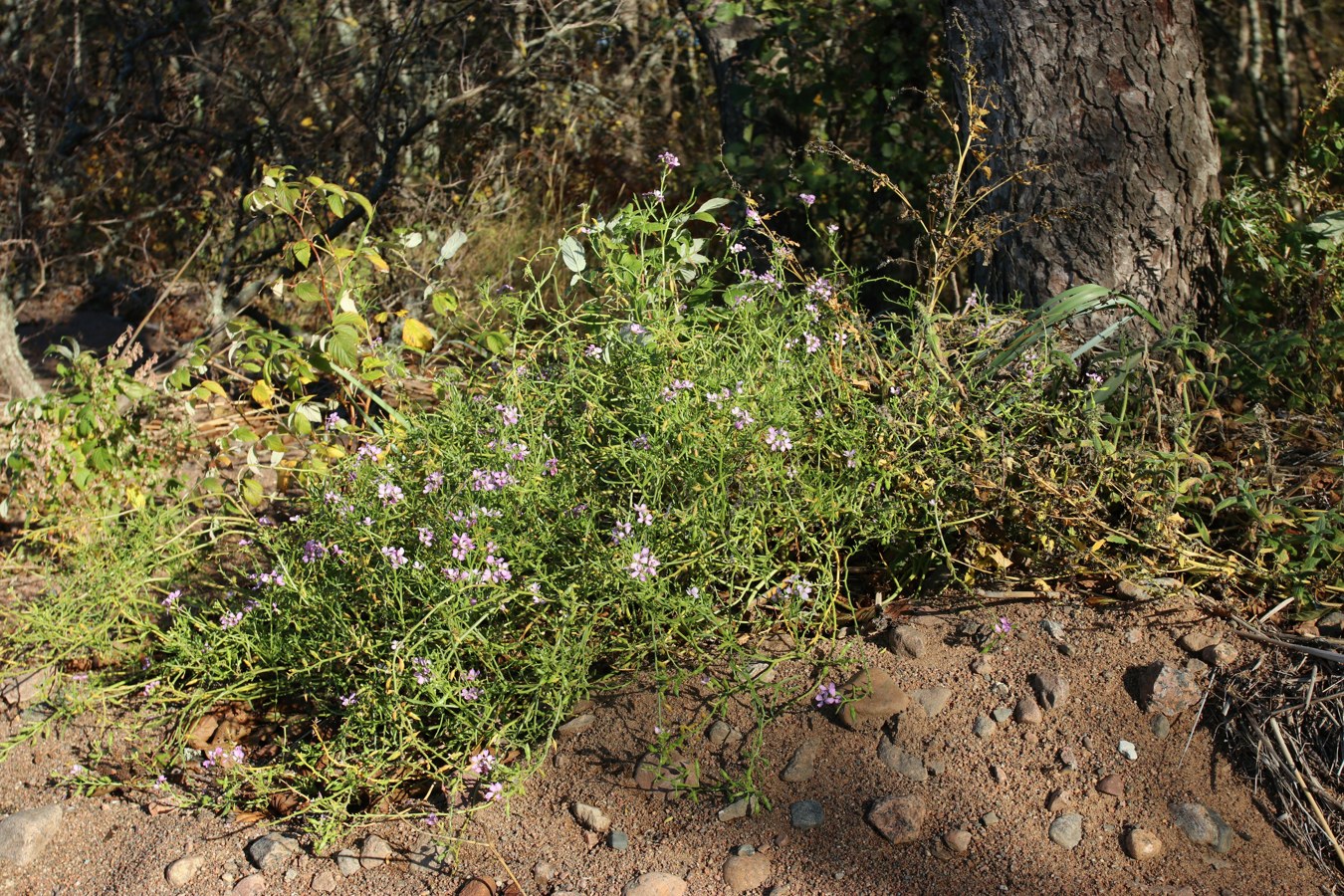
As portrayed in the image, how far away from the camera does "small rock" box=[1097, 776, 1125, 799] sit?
2.40 metres

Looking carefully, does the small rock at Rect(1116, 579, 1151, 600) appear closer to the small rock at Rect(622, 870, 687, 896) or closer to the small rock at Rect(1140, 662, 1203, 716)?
the small rock at Rect(1140, 662, 1203, 716)

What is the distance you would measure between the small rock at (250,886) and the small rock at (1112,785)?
1.71 meters

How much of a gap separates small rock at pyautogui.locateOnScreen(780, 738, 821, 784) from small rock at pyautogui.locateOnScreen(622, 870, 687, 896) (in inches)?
12.8

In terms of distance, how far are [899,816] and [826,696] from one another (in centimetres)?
30

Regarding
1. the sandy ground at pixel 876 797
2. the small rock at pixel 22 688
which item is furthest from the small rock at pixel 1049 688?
the small rock at pixel 22 688

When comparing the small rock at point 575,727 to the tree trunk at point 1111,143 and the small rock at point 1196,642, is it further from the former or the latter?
the tree trunk at point 1111,143

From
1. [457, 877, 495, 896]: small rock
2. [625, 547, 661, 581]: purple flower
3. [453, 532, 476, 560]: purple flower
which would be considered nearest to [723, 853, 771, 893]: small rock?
[457, 877, 495, 896]: small rock

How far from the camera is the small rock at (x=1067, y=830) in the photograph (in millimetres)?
2336

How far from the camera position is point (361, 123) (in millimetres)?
5684

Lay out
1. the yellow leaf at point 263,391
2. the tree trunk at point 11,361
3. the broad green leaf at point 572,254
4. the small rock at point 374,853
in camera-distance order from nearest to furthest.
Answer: the small rock at point 374,853 → the broad green leaf at point 572,254 → the yellow leaf at point 263,391 → the tree trunk at point 11,361

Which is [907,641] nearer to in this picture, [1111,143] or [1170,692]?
[1170,692]

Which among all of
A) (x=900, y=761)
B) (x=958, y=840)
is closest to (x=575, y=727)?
(x=900, y=761)

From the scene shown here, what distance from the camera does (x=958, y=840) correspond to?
7.73 ft

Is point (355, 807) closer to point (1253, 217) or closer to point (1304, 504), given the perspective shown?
point (1304, 504)
